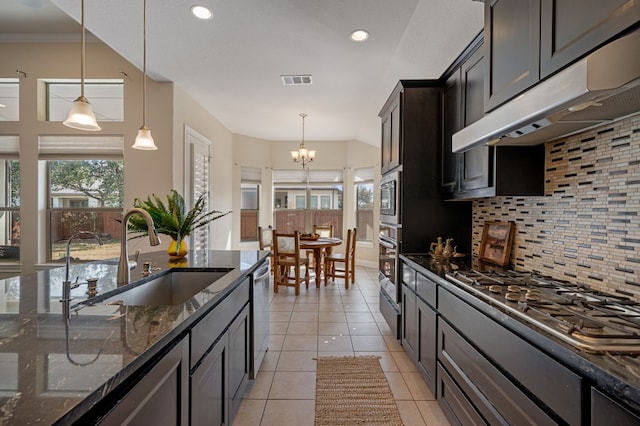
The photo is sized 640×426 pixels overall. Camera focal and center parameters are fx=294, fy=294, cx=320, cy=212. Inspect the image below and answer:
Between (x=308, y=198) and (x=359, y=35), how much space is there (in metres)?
4.51

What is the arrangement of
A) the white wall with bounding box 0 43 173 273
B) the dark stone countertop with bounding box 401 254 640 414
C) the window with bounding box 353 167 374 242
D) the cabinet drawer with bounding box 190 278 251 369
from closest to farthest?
the dark stone countertop with bounding box 401 254 640 414 < the cabinet drawer with bounding box 190 278 251 369 < the white wall with bounding box 0 43 173 273 < the window with bounding box 353 167 374 242

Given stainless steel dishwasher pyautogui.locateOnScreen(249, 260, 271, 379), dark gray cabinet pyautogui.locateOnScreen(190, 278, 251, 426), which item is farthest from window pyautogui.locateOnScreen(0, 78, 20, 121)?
dark gray cabinet pyautogui.locateOnScreen(190, 278, 251, 426)

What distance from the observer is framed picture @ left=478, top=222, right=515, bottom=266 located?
83.4 inches

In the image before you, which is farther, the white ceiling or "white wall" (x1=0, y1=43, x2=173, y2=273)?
"white wall" (x1=0, y1=43, x2=173, y2=273)

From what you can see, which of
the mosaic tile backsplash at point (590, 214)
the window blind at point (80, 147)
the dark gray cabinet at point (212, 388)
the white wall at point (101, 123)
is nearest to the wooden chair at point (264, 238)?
the white wall at point (101, 123)

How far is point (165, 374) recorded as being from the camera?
3.09ft

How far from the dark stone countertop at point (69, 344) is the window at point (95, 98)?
3.15 m

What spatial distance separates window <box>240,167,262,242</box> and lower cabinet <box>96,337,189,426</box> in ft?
19.0

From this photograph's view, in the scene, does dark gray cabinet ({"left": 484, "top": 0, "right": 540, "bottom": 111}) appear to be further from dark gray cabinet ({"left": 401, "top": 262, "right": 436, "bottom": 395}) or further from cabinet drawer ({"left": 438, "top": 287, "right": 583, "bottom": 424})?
dark gray cabinet ({"left": 401, "top": 262, "right": 436, "bottom": 395})

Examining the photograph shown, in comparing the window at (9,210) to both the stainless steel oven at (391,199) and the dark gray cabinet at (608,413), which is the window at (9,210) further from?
the dark gray cabinet at (608,413)

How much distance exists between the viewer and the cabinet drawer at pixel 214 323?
117 cm

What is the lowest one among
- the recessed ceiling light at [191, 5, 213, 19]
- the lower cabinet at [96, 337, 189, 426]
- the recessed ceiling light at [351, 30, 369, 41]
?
the lower cabinet at [96, 337, 189, 426]

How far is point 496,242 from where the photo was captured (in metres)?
2.24

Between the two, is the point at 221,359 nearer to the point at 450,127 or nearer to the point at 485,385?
the point at 485,385
